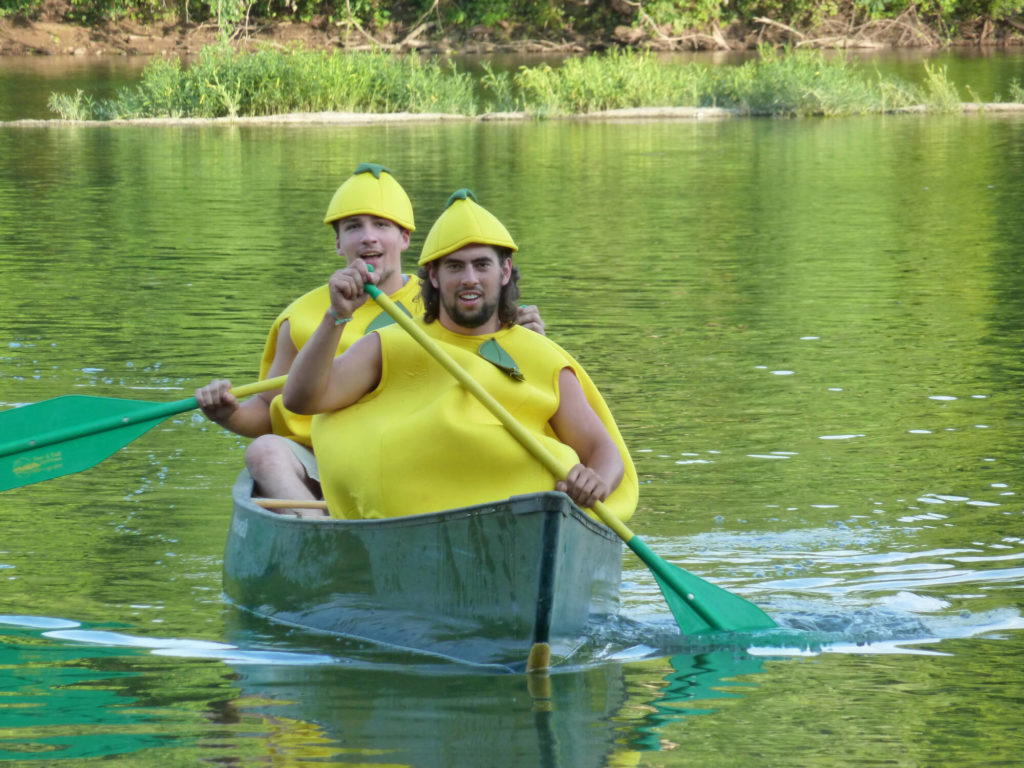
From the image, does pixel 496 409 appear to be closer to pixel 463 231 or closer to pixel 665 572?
pixel 463 231

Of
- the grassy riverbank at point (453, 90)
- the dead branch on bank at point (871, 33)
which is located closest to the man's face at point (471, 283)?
the grassy riverbank at point (453, 90)

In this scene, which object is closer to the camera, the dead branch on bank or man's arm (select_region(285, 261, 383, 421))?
man's arm (select_region(285, 261, 383, 421))

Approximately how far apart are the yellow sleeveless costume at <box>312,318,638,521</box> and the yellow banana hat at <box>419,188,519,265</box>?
296 millimetres

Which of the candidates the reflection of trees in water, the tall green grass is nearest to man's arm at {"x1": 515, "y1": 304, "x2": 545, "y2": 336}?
the reflection of trees in water

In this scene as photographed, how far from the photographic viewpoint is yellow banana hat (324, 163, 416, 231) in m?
6.42

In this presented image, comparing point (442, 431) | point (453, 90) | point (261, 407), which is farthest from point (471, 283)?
point (453, 90)

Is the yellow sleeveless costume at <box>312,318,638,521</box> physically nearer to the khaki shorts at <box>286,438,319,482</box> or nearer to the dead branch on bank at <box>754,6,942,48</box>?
the khaki shorts at <box>286,438,319,482</box>

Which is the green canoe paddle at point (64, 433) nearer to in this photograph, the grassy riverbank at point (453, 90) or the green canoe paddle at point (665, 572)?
the green canoe paddle at point (665, 572)

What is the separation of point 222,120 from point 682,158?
1138 cm

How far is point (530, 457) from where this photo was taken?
5477 millimetres

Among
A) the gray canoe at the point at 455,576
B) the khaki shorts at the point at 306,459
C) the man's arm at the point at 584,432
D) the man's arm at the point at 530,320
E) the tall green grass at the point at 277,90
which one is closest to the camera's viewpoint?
the gray canoe at the point at 455,576

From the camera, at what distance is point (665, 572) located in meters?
5.61

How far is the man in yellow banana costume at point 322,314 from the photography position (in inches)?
253

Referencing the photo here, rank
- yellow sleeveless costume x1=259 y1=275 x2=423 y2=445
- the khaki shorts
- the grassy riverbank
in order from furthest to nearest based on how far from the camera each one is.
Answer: the grassy riverbank, the khaki shorts, yellow sleeveless costume x1=259 y1=275 x2=423 y2=445
